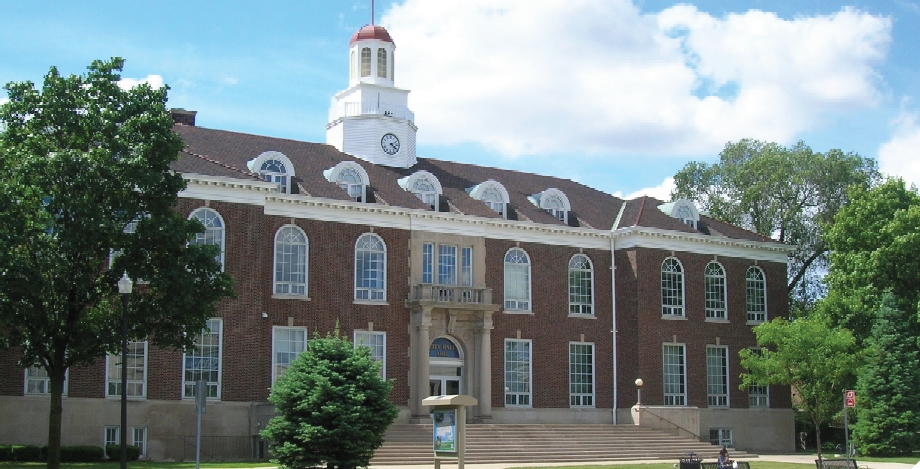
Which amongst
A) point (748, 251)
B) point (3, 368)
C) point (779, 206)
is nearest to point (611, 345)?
point (748, 251)

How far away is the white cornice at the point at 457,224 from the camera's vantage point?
40469 mm

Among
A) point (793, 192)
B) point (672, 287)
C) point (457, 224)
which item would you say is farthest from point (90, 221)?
point (793, 192)

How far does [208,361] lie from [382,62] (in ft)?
57.5

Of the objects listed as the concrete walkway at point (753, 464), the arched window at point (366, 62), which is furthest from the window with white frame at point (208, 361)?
the arched window at point (366, 62)

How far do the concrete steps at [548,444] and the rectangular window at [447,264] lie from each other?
6.14 meters

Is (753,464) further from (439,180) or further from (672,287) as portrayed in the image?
(439,180)

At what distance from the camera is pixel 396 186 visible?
4672cm

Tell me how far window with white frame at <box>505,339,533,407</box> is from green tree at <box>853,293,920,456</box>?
45.1 ft

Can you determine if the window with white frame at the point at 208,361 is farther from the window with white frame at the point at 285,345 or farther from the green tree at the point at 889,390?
the green tree at the point at 889,390

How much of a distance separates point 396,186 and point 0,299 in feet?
67.7

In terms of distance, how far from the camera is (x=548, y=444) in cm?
4281

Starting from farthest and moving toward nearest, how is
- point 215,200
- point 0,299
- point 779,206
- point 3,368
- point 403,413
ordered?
point 779,206
point 403,413
point 215,200
point 3,368
point 0,299

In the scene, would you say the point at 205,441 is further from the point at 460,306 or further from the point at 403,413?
the point at 460,306

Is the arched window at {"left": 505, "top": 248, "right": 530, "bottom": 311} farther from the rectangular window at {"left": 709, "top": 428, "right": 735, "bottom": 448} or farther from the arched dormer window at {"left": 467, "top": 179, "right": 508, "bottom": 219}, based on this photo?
the rectangular window at {"left": 709, "top": 428, "right": 735, "bottom": 448}
